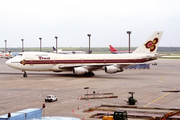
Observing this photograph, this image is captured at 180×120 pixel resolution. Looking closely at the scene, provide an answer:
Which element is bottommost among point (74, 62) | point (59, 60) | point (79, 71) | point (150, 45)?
point (79, 71)

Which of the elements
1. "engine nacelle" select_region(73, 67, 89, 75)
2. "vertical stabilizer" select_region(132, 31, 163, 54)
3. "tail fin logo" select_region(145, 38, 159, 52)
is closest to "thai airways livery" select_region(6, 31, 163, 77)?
"engine nacelle" select_region(73, 67, 89, 75)

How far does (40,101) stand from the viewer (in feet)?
105

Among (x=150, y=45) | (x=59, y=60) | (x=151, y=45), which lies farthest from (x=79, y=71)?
(x=151, y=45)

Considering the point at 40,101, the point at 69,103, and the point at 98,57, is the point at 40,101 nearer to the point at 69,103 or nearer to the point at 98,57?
the point at 69,103

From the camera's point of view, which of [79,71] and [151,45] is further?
[151,45]

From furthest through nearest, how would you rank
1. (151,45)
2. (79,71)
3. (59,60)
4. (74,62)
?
(151,45), (74,62), (59,60), (79,71)

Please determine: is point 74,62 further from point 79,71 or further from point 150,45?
point 150,45

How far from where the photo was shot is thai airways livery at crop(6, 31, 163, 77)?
188ft

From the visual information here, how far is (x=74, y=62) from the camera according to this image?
59750 millimetres

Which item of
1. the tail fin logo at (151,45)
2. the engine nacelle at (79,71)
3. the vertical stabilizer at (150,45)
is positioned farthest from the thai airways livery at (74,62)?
the tail fin logo at (151,45)

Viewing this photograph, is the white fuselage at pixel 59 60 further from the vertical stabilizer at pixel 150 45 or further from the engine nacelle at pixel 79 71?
the engine nacelle at pixel 79 71

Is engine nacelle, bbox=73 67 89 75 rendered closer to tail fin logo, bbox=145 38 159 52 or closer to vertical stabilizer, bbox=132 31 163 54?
vertical stabilizer, bbox=132 31 163 54

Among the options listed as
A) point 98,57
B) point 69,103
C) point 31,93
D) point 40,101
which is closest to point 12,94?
point 31,93

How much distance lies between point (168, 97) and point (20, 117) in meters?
20.1
